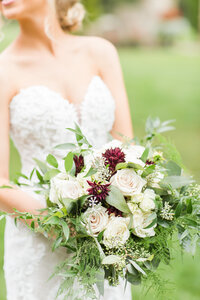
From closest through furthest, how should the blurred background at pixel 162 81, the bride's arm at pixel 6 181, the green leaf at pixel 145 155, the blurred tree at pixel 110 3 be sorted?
the green leaf at pixel 145 155, the bride's arm at pixel 6 181, the blurred background at pixel 162 81, the blurred tree at pixel 110 3

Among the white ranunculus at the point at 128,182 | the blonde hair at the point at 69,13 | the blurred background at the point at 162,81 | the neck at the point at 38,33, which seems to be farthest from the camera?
the blurred background at the point at 162,81

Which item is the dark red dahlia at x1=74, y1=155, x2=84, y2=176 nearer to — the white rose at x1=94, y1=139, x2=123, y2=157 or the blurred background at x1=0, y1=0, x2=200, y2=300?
the white rose at x1=94, y1=139, x2=123, y2=157

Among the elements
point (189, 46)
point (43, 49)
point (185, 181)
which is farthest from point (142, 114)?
point (189, 46)

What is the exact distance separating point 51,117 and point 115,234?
1020 mm

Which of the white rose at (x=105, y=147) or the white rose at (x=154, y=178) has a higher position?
the white rose at (x=105, y=147)

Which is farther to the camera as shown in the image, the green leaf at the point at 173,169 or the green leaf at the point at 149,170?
the green leaf at the point at 173,169

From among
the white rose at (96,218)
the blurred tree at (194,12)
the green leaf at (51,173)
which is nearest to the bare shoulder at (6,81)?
the green leaf at (51,173)

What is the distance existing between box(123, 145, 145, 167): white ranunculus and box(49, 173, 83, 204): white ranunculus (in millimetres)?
250

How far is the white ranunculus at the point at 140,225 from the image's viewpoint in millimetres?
2322

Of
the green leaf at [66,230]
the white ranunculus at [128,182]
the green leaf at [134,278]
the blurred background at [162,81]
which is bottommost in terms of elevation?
the blurred background at [162,81]

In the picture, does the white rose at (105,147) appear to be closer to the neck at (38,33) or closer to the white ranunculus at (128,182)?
the white ranunculus at (128,182)

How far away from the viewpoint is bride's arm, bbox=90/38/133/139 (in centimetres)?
322

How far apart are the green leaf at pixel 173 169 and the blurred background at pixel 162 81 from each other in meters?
0.13

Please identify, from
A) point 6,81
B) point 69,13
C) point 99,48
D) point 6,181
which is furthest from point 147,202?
point 69,13
